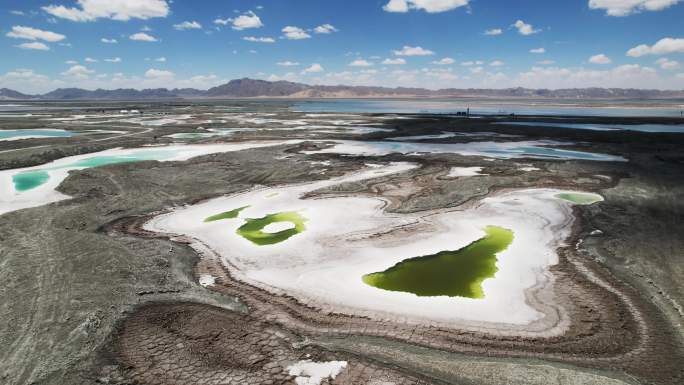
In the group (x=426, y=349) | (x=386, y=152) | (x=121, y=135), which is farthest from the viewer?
(x=121, y=135)

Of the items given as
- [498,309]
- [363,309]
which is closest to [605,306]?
[498,309]

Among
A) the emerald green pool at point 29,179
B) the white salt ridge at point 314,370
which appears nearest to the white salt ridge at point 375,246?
the white salt ridge at point 314,370

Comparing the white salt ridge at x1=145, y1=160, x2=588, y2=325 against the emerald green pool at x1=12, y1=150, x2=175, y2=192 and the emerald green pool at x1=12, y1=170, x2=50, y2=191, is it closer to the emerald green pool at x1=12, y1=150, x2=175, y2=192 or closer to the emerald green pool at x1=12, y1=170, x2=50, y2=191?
the emerald green pool at x1=12, y1=170, x2=50, y2=191

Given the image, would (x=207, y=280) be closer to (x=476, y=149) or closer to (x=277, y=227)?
(x=277, y=227)

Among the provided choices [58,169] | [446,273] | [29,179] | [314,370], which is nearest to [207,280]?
[314,370]

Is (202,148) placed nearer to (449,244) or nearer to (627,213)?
(449,244)

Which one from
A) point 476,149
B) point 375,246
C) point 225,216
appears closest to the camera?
point 375,246

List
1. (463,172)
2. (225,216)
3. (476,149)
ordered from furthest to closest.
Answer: (476,149)
(463,172)
(225,216)
